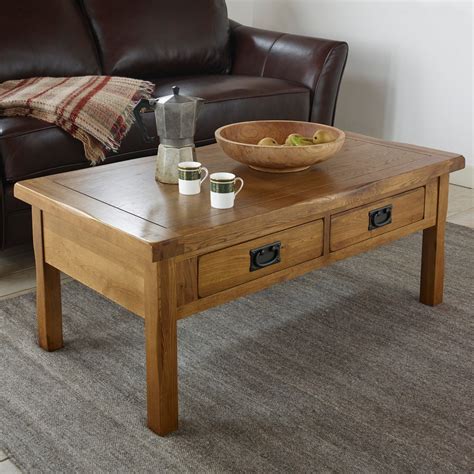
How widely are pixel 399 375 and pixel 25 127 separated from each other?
1306mm

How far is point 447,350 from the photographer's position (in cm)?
205

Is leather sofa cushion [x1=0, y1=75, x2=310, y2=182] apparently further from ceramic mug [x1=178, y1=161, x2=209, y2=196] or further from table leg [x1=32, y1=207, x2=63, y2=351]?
ceramic mug [x1=178, y1=161, x2=209, y2=196]

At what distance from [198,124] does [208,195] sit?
1123 mm

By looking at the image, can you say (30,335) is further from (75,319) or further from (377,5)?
(377,5)

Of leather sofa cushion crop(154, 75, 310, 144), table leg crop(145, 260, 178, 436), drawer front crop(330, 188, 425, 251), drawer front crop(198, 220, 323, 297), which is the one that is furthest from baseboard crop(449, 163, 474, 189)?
table leg crop(145, 260, 178, 436)

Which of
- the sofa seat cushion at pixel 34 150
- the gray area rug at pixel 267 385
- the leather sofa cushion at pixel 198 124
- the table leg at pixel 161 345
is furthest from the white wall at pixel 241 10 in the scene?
the table leg at pixel 161 345

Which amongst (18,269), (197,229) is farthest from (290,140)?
(18,269)

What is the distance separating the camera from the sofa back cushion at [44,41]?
2971mm

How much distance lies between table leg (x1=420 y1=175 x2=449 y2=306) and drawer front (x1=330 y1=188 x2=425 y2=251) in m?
0.10

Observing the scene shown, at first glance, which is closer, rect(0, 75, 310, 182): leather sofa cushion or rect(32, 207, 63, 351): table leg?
rect(32, 207, 63, 351): table leg

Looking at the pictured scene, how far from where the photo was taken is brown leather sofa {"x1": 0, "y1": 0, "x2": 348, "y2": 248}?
2986mm

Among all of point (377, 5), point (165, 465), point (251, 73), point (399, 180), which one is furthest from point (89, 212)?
point (377, 5)

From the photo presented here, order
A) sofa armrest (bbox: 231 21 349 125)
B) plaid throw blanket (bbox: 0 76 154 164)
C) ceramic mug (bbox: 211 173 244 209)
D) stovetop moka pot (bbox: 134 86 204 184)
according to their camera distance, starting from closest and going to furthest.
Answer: ceramic mug (bbox: 211 173 244 209), stovetop moka pot (bbox: 134 86 204 184), plaid throw blanket (bbox: 0 76 154 164), sofa armrest (bbox: 231 21 349 125)

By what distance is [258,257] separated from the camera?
1753 mm
